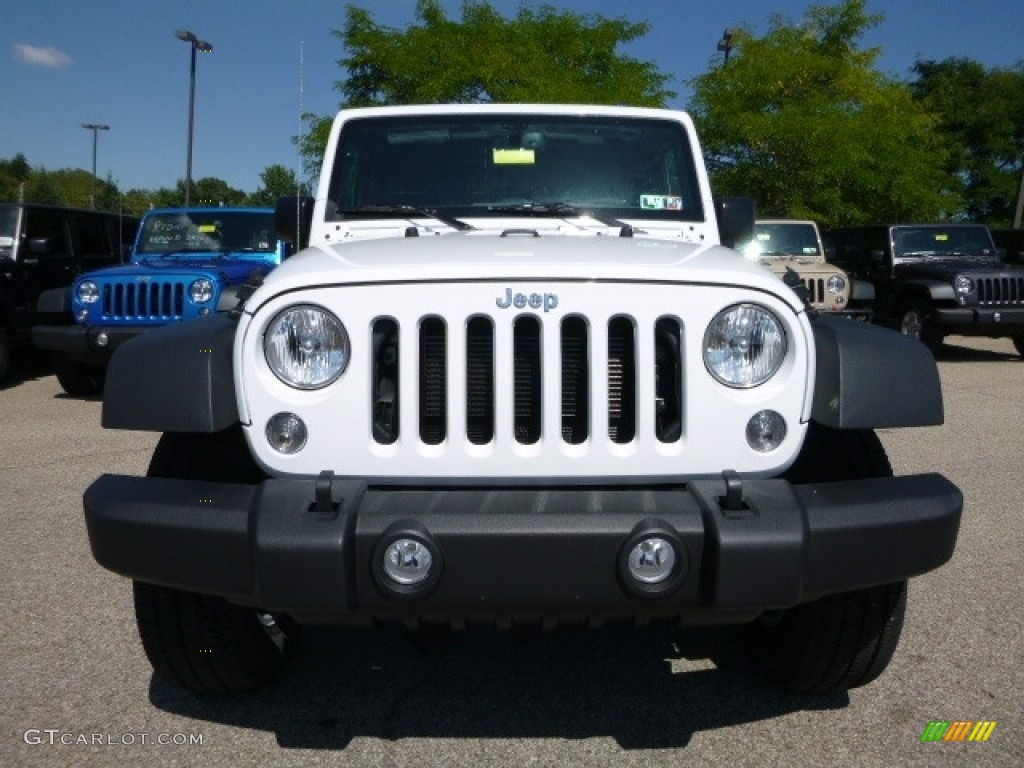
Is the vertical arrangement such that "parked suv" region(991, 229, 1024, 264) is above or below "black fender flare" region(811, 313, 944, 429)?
above

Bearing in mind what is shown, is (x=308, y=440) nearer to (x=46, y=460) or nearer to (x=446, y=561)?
(x=446, y=561)

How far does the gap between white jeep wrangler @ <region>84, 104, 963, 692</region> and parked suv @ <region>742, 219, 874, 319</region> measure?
8.67m

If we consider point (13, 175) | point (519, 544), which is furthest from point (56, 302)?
point (13, 175)

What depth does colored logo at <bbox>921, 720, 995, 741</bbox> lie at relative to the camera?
285 cm

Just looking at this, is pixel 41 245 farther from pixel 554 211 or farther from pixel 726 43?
pixel 726 43

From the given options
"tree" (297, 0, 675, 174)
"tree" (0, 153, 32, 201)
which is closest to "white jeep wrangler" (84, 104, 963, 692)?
"tree" (297, 0, 675, 174)

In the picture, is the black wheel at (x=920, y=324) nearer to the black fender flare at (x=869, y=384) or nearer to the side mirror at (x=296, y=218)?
the side mirror at (x=296, y=218)

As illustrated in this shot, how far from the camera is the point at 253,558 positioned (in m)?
2.30

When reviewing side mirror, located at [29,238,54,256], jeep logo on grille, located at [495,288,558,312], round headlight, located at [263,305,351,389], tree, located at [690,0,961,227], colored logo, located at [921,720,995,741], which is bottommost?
colored logo, located at [921,720,995,741]

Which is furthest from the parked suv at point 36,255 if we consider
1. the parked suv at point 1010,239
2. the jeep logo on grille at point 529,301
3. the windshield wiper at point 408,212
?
the parked suv at point 1010,239

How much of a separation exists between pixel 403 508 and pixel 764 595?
31.6 inches

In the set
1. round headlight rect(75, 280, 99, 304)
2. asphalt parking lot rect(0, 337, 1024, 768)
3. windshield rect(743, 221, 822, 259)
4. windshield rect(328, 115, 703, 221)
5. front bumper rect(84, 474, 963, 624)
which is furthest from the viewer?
windshield rect(743, 221, 822, 259)

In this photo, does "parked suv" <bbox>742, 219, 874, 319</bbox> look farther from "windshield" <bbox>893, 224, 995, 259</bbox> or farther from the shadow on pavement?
the shadow on pavement

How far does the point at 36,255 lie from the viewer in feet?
34.7
